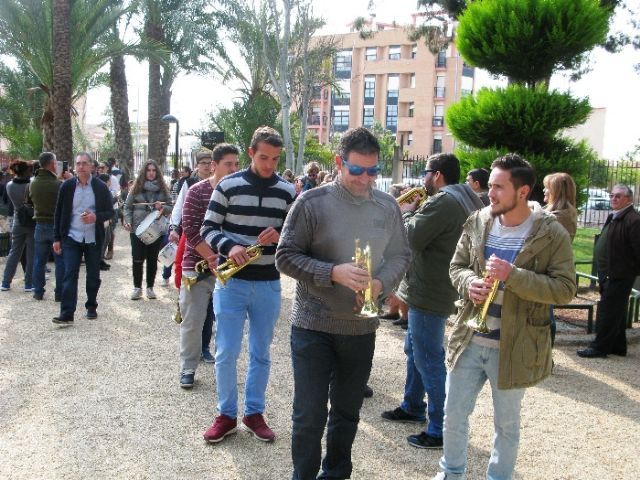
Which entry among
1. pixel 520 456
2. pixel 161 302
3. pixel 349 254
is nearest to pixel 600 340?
pixel 520 456

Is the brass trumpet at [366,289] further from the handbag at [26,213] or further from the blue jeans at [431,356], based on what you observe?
the handbag at [26,213]

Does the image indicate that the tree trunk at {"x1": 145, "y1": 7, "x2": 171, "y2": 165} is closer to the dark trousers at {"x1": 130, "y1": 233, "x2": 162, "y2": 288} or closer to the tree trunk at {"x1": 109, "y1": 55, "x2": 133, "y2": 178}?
the tree trunk at {"x1": 109, "y1": 55, "x2": 133, "y2": 178}

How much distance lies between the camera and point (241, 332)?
4.60 m

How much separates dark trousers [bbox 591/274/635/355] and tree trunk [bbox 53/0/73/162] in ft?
39.8

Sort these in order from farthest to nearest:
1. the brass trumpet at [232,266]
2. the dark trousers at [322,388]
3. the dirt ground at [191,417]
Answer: the brass trumpet at [232,266]
the dirt ground at [191,417]
the dark trousers at [322,388]

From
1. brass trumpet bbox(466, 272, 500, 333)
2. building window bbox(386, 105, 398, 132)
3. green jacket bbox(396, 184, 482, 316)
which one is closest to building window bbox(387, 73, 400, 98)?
building window bbox(386, 105, 398, 132)

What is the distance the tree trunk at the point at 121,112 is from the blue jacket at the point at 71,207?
14050mm

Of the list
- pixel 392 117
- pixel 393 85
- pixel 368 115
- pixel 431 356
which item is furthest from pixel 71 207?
pixel 368 115

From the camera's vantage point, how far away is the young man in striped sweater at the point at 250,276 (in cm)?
452

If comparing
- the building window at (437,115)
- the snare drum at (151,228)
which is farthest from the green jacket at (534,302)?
the building window at (437,115)

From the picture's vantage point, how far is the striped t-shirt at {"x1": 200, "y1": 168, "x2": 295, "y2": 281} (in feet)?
14.9

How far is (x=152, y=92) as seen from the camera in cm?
2236

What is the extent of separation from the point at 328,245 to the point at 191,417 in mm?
2270

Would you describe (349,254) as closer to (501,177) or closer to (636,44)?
(501,177)
